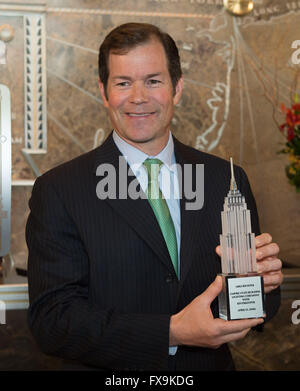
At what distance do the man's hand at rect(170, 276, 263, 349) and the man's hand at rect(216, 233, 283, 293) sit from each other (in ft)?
0.38

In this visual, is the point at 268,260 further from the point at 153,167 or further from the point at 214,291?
the point at 153,167

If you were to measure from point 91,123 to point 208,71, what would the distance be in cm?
66

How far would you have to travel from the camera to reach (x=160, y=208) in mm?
1403

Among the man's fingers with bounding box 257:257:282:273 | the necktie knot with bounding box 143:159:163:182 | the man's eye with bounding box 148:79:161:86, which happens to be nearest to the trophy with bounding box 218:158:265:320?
the man's fingers with bounding box 257:257:282:273

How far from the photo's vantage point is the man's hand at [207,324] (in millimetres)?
1071

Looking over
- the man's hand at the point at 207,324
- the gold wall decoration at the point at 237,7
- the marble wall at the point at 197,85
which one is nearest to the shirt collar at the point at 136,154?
the man's hand at the point at 207,324

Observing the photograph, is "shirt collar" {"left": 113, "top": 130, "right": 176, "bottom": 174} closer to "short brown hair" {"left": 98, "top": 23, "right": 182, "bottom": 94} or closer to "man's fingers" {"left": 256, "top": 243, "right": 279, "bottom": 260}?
"short brown hair" {"left": 98, "top": 23, "right": 182, "bottom": 94}

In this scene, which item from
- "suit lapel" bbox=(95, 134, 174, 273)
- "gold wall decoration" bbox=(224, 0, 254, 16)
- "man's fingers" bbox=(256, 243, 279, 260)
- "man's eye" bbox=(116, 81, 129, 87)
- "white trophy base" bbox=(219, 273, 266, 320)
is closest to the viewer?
"white trophy base" bbox=(219, 273, 266, 320)

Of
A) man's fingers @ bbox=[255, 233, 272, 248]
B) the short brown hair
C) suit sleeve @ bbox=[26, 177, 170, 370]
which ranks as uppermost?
the short brown hair

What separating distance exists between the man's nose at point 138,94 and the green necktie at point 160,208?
0.54ft

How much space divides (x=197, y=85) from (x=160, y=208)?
4.89 ft

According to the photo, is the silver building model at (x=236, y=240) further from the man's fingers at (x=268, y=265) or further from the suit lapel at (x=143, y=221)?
the suit lapel at (x=143, y=221)

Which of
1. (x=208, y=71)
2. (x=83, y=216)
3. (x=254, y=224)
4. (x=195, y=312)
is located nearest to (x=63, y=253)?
(x=83, y=216)

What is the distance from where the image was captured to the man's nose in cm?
141
